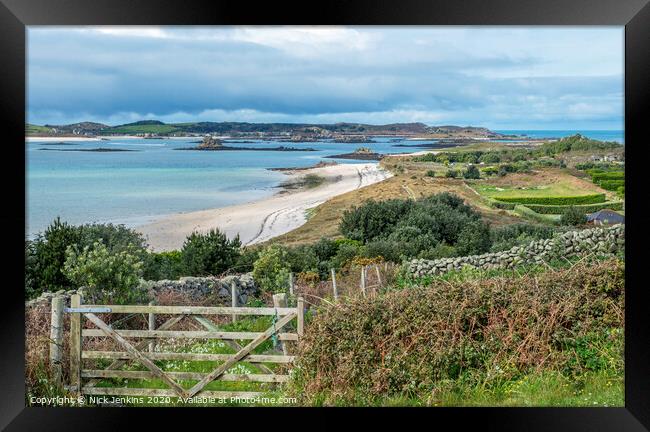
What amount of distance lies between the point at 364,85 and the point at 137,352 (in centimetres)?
385

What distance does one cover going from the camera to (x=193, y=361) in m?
5.68

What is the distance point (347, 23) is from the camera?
168 inches

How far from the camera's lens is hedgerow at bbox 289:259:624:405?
502 cm

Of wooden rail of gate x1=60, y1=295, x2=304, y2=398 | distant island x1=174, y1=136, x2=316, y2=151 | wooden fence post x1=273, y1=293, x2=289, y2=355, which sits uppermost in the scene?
distant island x1=174, y1=136, x2=316, y2=151

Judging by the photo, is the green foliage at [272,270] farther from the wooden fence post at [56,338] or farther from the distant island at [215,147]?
the wooden fence post at [56,338]

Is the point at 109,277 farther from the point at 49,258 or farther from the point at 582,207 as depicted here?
the point at 582,207

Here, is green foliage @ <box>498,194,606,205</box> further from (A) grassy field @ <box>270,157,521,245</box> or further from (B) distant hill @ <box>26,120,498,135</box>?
(B) distant hill @ <box>26,120,498,135</box>

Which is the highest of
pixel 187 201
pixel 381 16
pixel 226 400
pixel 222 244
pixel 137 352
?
pixel 381 16

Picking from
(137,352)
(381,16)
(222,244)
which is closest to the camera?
(381,16)

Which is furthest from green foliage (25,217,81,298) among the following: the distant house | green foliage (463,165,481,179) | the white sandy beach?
the distant house

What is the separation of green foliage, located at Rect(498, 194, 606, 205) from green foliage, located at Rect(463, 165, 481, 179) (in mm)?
384

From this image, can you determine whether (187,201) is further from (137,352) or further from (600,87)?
(600,87)

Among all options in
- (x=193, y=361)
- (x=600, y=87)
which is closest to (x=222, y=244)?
(x=193, y=361)

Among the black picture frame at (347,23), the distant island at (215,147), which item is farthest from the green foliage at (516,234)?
the black picture frame at (347,23)
